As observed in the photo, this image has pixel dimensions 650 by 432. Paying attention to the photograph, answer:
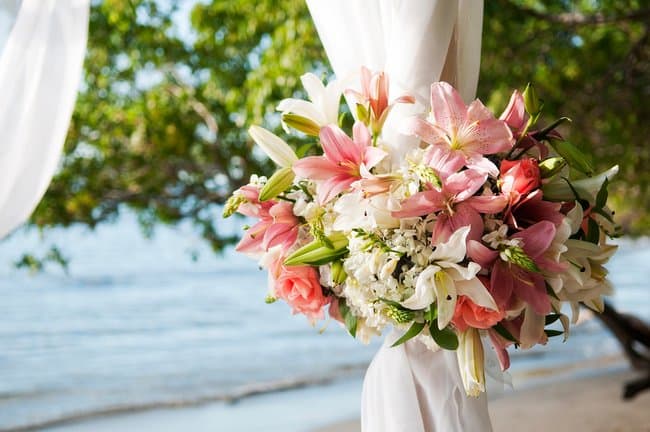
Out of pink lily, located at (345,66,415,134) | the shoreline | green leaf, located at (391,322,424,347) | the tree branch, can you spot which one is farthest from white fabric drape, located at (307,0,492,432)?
the shoreline

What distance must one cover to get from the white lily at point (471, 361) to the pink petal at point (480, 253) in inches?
4.3

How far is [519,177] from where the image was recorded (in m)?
1.06

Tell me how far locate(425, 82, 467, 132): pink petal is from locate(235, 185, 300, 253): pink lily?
10.2 inches

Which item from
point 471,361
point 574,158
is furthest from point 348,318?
point 574,158

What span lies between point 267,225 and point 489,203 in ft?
1.09

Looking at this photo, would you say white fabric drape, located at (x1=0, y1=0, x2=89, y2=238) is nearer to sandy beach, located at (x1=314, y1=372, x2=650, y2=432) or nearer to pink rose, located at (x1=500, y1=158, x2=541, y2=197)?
pink rose, located at (x1=500, y1=158, x2=541, y2=197)

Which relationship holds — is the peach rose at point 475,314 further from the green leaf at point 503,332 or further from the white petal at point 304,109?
the white petal at point 304,109

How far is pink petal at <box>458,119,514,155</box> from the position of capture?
107cm

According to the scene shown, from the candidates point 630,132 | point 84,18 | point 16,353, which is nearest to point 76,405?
point 16,353

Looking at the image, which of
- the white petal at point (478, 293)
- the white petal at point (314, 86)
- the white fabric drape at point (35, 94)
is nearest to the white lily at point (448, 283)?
the white petal at point (478, 293)

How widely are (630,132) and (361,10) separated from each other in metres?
3.38

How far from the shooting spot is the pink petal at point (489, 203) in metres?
1.05

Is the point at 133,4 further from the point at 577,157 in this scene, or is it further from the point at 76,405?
the point at 76,405

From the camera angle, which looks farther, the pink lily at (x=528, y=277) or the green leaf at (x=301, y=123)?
the green leaf at (x=301, y=123)
